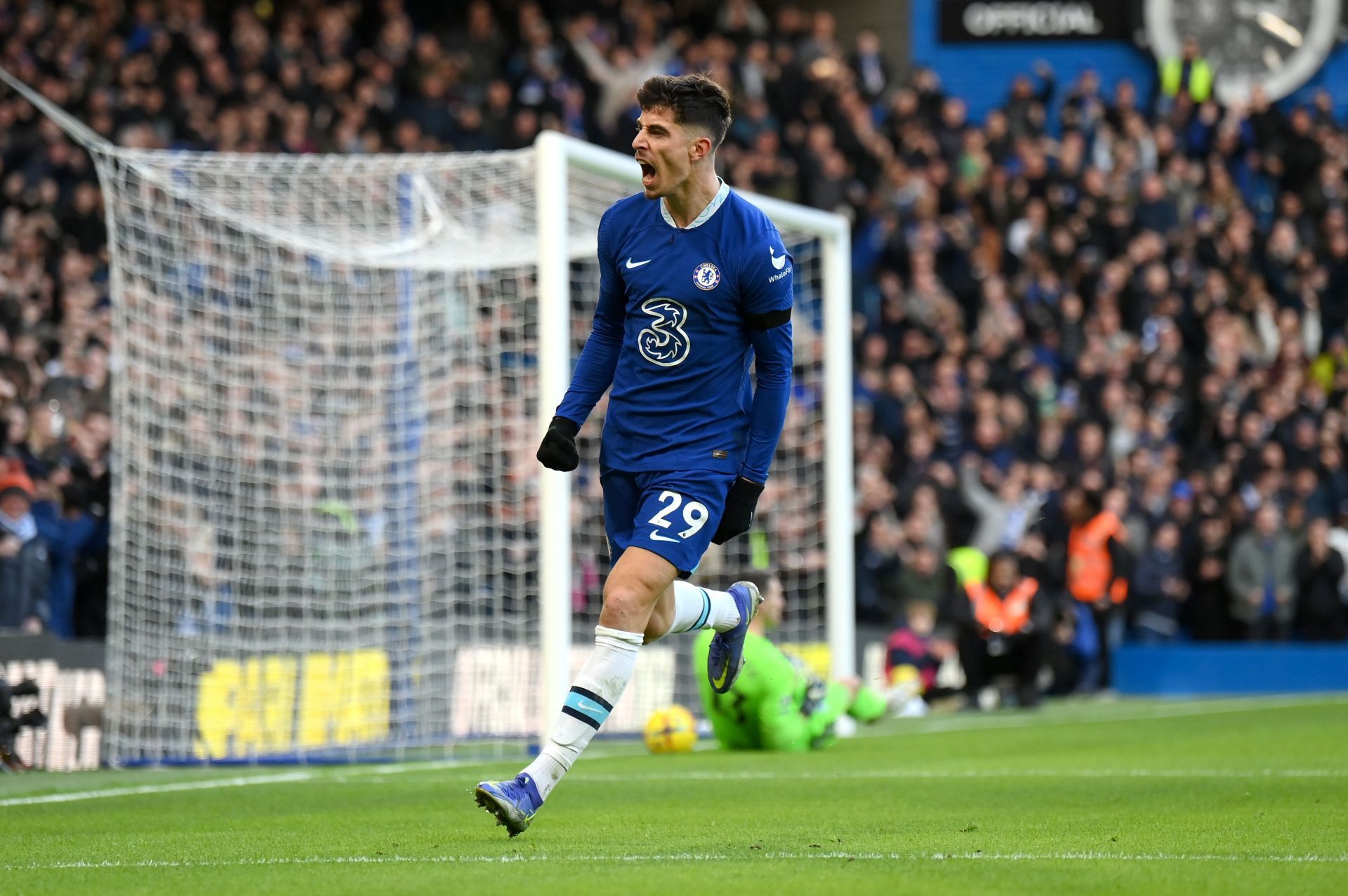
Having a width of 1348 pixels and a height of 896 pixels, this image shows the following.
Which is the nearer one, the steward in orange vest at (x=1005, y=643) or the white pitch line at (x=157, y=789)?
the white pitch line at (x=157, y=789)

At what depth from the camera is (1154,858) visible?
5410 mm

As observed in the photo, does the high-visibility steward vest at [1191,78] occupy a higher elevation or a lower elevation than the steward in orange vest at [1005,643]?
higher

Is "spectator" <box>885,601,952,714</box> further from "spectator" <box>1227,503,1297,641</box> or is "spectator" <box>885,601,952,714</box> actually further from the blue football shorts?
the blue football shorts

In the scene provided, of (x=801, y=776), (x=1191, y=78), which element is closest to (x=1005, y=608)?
(x=801, y=776)

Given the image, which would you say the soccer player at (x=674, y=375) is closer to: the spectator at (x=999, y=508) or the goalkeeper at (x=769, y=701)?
the goalkeeper at (x=769, y=701)

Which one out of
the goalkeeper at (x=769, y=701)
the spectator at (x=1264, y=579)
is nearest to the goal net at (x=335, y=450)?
the goalkeeper at (x=769, y=701)

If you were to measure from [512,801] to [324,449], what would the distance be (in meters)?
6.86

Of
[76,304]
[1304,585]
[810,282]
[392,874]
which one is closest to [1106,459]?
[1304,585]

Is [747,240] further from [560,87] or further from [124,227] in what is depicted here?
[560,87]

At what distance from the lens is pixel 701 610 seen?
6.50 meters

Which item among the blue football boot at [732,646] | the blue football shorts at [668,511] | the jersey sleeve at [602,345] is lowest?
the blue football boot at [732,646]

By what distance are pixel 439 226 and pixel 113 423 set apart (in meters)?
2.38

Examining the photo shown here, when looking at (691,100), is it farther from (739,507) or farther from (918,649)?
(918,649)

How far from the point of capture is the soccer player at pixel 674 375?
6.02 meters
